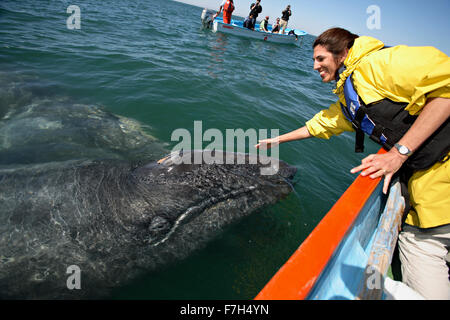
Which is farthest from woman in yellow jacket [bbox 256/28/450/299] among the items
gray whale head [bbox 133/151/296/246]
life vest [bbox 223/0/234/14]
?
life vest [bbox 223/0/234/14]

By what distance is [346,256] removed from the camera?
2.73 metres

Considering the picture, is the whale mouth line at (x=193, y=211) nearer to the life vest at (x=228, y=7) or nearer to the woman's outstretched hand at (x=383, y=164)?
the woman's outstretched hand at (x=383, y=164)

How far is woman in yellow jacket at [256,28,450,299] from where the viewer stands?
2.46 meters

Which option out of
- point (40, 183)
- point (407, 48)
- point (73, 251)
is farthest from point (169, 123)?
point (407, 48)

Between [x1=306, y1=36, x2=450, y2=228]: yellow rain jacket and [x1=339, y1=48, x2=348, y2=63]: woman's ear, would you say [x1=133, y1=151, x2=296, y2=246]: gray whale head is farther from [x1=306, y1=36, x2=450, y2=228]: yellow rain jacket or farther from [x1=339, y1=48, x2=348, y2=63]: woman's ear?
[x1=339, y1=48, x2=348, y2=63]: woman's ear

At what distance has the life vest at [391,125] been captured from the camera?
9.21 feet

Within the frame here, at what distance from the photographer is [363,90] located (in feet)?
10.3

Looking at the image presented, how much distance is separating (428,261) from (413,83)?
235 centimetres

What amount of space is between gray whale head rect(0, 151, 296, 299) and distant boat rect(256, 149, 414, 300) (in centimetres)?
168

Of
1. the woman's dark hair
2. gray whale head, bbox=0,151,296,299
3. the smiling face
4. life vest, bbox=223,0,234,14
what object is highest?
life vest, bbox=223,0,234,14

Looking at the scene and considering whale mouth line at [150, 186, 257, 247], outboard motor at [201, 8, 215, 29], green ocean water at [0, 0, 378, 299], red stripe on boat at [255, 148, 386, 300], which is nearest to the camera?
red stripe on boat at [255, 148, 386, 300]

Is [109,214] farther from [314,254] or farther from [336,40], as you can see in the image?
[336,40]
